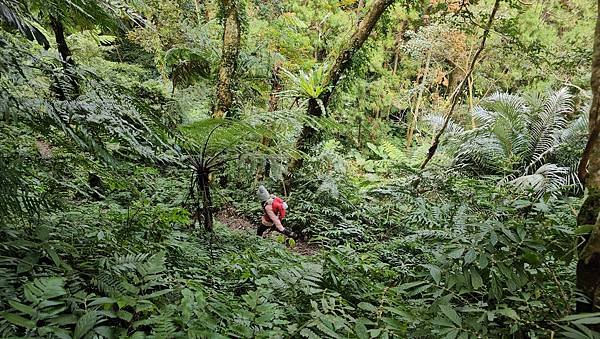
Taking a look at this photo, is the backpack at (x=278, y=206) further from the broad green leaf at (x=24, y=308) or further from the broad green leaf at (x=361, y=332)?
the broad green leaf at (x=24, y=308)

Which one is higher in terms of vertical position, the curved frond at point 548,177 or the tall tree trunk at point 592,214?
the tall tree trunk at point 592,214

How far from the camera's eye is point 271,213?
14.9 feet

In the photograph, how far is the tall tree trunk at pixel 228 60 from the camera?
5.34 m

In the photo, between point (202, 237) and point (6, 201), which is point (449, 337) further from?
point (202, 237)

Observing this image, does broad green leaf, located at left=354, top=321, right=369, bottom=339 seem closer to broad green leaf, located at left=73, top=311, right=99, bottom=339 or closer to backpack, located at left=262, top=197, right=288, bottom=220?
broad green leaf, located at left=73, top=311, right=99, bottom=339

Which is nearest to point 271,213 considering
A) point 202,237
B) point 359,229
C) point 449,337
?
point 359,229

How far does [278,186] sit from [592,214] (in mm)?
4894

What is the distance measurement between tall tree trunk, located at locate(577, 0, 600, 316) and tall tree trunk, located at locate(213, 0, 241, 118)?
441 cm

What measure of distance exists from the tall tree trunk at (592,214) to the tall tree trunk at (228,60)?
441 centimetres

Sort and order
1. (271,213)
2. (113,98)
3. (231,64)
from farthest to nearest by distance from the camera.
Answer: (231,64), (271,213), (113,98)

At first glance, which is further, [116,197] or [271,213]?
[271,213]

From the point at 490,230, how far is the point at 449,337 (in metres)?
0.45

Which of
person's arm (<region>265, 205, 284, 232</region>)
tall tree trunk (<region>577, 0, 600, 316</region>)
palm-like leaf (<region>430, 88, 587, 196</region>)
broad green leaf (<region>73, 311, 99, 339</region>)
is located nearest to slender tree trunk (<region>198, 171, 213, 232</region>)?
person's arm (<region>265, 205, 284, 232</region>)

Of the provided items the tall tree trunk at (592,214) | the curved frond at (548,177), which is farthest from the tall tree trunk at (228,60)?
the tall tree trunk at (592,214)
